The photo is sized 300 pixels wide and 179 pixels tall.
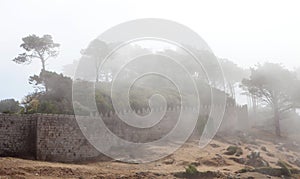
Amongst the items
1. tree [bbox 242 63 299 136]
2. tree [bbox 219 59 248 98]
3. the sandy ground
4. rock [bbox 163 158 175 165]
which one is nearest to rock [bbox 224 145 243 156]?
the sandy ground

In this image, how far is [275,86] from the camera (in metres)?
Answer: 33.0

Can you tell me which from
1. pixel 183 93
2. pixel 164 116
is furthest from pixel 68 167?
pixel 183 93

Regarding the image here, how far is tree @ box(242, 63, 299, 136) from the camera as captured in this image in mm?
32875

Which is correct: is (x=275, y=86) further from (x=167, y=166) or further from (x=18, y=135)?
(x=18, y=135)

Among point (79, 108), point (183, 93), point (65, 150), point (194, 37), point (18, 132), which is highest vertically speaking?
point (194, 37)

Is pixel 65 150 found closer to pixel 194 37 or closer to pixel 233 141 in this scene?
pixel 194 37

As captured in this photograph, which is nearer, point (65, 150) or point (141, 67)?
point (65, 150)

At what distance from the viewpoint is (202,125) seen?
82.0 feet

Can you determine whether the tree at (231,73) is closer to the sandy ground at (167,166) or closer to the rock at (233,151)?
the sandy ground at (167,166)

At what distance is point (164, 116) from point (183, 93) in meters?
12.3

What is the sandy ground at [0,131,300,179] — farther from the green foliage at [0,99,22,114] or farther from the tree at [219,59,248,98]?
the tree at [219,59,248,98]

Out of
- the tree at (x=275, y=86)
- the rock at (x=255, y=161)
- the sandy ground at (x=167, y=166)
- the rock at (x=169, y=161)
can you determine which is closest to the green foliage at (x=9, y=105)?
the sandy ground at (x=167, y=166)

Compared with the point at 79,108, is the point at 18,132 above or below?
below

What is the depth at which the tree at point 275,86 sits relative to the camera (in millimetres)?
32875
